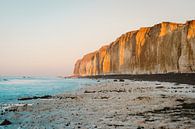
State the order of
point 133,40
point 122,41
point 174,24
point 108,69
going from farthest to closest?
point 108,69 < point 122,41 < point 133,40 < point 174,24

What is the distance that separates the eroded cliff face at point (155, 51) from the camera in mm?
65812

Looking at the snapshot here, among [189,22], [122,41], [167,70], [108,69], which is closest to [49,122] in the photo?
[189,22]

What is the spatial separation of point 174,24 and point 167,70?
1822cm

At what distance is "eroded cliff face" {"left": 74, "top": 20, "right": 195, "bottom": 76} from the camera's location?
216 ft

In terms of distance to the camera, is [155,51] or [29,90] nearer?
[29,90]

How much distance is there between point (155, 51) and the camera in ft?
285

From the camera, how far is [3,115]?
14625 mm

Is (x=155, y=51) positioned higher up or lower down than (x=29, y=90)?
higher up

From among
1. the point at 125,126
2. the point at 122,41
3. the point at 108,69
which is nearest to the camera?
the point at 125,126

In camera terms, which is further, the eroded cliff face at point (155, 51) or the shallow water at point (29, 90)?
the eroded cliff face at point (155, 51)

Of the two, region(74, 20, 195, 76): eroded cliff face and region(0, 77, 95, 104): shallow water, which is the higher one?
region(74, 20, 195, 76): eroded cliff face

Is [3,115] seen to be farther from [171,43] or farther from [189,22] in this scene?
[171,43]

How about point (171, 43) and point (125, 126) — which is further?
point (171, 43)

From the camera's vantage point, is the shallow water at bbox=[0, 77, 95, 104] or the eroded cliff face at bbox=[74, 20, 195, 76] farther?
the eroded cliff face at bbox=[74, 20, 195, 76]
